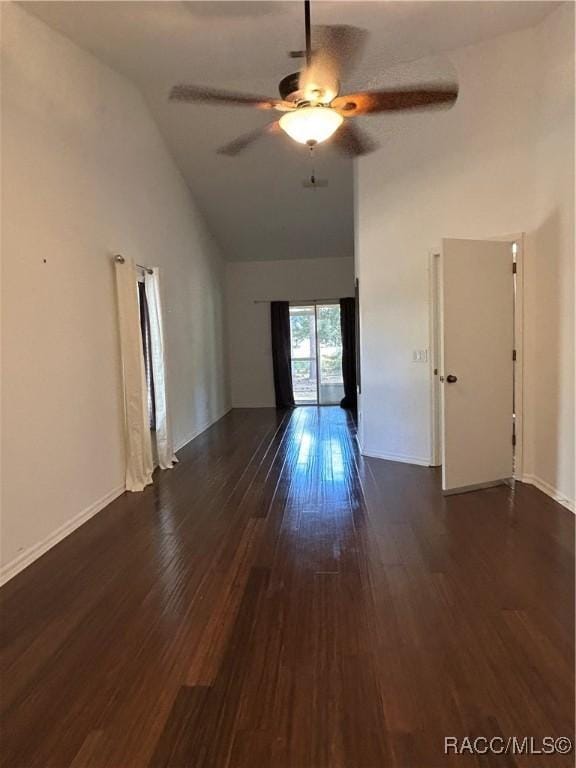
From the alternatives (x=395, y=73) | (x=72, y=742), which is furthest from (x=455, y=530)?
(x=395, y=73)

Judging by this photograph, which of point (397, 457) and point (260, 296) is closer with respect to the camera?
point (397, 457)

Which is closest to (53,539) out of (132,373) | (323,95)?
(132,373)

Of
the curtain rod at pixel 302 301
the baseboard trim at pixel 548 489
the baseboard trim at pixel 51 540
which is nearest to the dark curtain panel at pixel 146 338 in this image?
the baseboard trim at pixel 51 540

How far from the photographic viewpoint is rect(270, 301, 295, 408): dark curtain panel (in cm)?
899

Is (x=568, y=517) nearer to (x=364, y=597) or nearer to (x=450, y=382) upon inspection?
(x=450, y=382)

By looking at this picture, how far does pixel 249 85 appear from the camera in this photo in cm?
441

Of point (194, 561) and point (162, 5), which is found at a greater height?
point (162, 5)

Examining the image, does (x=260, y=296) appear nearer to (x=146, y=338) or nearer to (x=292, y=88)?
(x=146, y=338)

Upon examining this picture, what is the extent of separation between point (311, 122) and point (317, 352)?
22.1ft

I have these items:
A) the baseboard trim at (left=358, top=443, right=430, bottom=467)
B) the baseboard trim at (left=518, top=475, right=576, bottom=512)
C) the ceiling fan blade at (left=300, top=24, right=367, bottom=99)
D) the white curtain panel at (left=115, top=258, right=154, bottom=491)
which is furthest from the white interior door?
the white curtain panel at (left=115, top=258, right=154, bottom=491)

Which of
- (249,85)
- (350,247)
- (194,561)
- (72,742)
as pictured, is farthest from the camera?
(350,247)

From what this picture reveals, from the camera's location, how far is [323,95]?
233cm

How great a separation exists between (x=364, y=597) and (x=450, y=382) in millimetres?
1965

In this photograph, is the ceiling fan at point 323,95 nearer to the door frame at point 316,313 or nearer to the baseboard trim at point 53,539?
the baseboard trim at point 53,539
